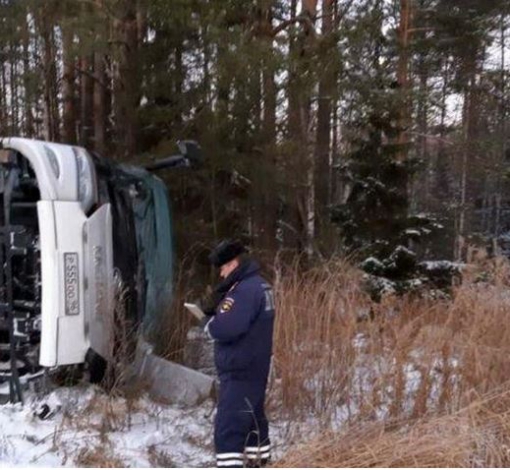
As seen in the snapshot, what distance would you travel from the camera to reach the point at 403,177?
40.1ft

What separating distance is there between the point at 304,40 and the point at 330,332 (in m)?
5.07

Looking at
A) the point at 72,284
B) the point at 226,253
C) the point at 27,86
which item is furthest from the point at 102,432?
the point at 27,86

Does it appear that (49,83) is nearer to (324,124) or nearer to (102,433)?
(324,124)

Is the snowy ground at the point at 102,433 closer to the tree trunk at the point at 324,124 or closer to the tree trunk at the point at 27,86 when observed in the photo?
the tree trunk at the point at 324,124

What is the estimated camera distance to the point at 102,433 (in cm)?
499

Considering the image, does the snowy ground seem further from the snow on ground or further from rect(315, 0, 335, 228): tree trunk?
rect(315, 0, 335, 228): tree trunk

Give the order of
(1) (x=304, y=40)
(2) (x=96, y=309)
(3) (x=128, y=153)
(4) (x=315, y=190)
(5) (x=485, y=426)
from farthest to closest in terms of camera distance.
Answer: (4) (x=315, y=190) → (3) (x=128, y=153) → (1) (x=304, y=40) → (2) (x=96, y=309) → (5) (x=485, y=426)

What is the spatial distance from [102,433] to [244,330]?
1.39m

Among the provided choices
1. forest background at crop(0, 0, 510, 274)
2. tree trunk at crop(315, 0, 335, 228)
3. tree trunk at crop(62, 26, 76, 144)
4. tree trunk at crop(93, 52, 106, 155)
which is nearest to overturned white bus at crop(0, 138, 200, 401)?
forest background at crop(0, 0, 510, 274)

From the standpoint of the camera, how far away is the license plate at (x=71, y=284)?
5.09 m

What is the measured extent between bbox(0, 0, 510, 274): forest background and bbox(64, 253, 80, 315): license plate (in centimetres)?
375

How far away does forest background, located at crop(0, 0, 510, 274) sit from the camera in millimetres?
9070

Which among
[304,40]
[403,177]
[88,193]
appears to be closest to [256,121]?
[304,40]

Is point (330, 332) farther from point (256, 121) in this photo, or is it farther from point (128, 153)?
point (128, 153)
